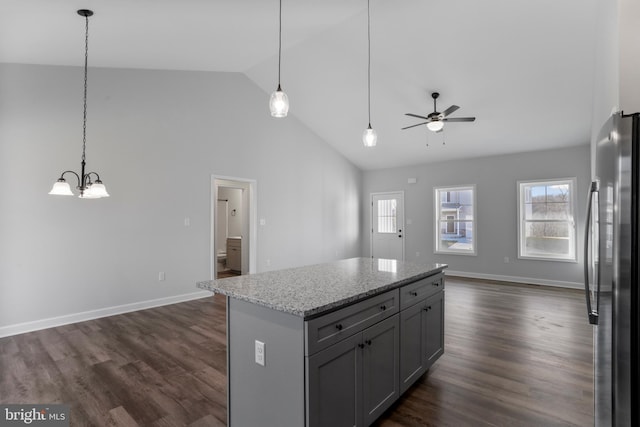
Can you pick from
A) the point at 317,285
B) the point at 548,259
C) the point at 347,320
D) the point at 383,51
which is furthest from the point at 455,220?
the point at 347,320

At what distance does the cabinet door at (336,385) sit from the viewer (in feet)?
4.96

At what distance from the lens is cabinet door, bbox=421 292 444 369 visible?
252 cm

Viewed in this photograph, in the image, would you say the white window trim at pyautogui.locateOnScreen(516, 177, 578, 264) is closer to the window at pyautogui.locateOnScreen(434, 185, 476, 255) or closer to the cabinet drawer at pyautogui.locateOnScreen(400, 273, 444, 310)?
the window at pyautogui.locateOnScreen(434, 185, 476, 255)

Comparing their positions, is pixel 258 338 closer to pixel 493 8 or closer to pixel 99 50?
pixel 99 50

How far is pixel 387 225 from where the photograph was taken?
8438mm

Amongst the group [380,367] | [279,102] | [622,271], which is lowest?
[380,367]

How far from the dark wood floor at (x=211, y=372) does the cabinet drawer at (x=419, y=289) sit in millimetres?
681

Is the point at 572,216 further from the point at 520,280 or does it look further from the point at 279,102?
the point at 279,102

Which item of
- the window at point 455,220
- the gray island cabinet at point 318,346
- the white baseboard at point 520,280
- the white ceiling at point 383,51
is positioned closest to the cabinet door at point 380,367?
the gray island cabinet at point 318,346

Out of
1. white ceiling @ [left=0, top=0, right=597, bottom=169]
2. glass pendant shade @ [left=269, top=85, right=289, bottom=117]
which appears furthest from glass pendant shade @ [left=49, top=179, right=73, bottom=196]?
glass pendant shade @ [left=269, top=85, right=289, bottom=117]

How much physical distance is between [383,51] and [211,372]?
4.37 metres

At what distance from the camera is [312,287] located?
193 centimetres

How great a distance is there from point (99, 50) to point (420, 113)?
460 centimetres

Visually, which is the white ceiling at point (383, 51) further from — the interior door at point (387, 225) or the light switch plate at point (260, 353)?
the light switch plate at point (260, 353)
